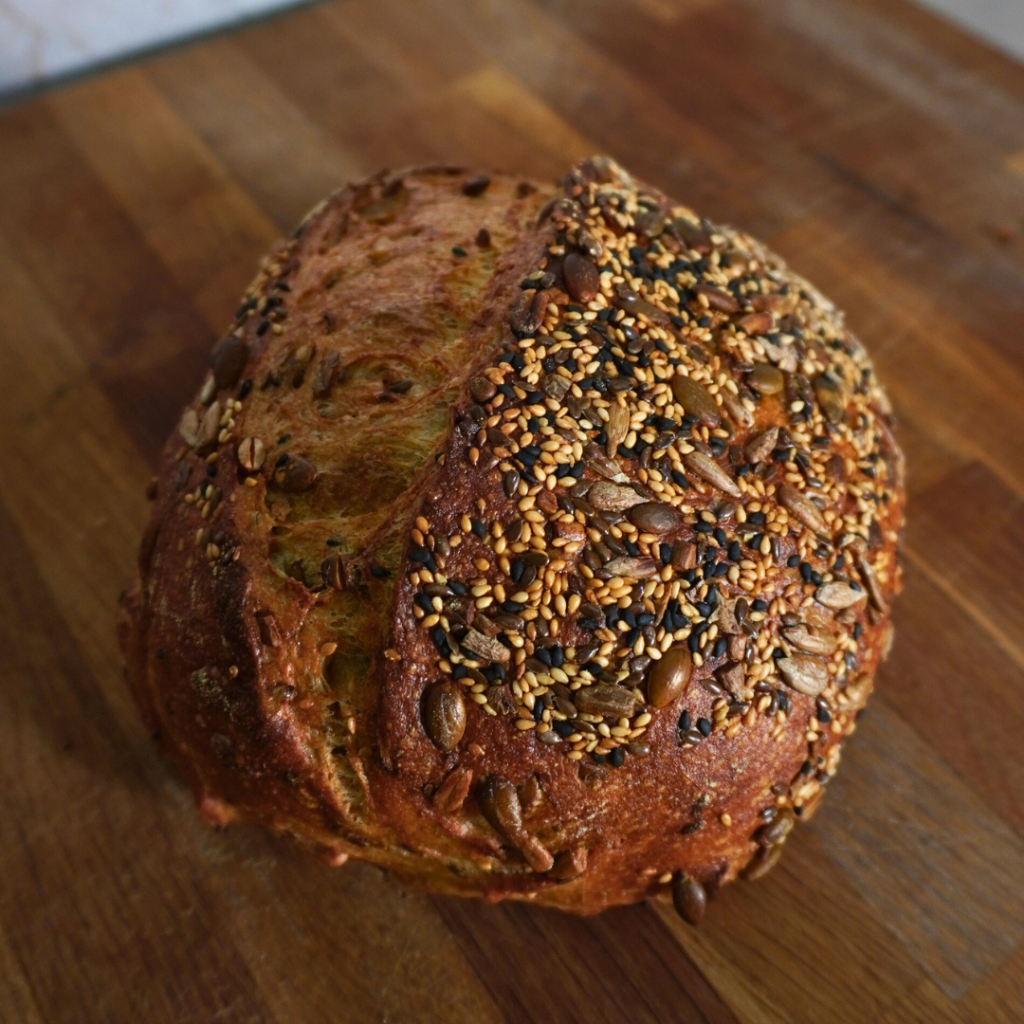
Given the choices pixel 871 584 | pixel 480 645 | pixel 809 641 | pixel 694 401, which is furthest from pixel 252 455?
pixel 871 584

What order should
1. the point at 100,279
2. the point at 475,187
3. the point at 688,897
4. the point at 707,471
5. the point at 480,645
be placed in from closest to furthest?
the point at 480,645, the point at 707,471, the point at 688,897, the point at 475,187, the point at 100,279

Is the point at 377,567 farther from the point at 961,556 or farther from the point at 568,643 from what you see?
the point at 961,556

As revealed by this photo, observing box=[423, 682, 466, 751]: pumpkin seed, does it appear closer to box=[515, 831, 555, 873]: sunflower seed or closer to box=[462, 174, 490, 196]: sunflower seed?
box=[515, 831, 555, 873]: sunflower seed

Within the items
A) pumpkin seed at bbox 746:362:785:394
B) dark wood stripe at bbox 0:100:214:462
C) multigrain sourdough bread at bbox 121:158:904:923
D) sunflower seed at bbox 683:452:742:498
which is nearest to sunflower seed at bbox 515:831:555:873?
multigrain sourdough bread at bbox 121:158:904:923

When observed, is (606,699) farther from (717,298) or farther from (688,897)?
(717,298)

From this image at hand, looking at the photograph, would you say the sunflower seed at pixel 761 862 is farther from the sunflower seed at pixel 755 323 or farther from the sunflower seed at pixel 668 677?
the sunflower seed at pixel 755 323
